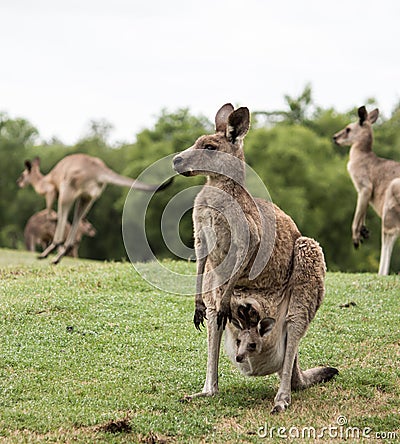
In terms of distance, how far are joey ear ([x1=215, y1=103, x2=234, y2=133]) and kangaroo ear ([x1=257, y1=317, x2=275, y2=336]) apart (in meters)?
1.35

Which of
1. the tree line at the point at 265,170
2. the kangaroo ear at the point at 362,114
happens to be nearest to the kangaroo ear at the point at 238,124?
the kangaroo ear at the point at 362,114

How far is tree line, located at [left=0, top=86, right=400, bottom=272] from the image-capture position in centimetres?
2972

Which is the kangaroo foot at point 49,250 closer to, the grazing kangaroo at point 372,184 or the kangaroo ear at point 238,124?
the grazing kangaroo at point 372,184

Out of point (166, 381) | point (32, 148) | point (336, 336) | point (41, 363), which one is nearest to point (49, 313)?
point (41, 363)

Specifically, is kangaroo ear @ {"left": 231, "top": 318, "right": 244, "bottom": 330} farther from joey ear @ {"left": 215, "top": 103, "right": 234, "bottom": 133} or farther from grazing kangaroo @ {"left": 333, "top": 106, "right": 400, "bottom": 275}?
grazing kangaroo @ {"left": 333, "top": 106, "right": 400, "bottom": 275}

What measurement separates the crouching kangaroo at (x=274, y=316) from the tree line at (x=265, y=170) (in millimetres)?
22180

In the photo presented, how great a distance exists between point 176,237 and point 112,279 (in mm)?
3792

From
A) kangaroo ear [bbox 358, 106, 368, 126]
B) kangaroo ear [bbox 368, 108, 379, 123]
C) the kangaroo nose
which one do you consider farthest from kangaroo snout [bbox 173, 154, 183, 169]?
kangaroo ear [bbox 368, 108, 379, 123]

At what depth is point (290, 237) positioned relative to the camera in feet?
17.4

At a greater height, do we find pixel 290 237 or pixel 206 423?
pixel 290 237

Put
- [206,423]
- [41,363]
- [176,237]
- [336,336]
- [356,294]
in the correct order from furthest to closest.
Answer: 1. [356,294]
2. [336,336]
3. [41,363]
4. [176,237]
5. [206,423]

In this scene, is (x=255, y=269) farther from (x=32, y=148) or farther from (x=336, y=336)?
(x=32, y=148)

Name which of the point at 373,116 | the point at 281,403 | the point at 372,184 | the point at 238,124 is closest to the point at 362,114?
the point at 373,116

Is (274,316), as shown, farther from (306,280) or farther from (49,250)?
(49,250)
